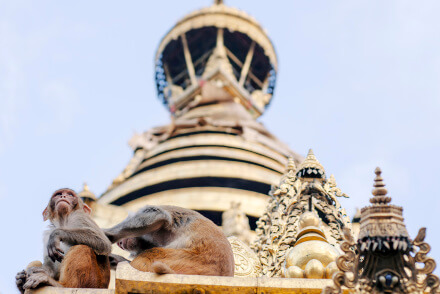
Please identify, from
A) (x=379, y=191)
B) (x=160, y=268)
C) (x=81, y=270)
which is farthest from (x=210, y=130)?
(x=379, y=191)

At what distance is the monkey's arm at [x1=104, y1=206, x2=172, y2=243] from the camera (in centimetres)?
823

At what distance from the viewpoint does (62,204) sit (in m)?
8.57

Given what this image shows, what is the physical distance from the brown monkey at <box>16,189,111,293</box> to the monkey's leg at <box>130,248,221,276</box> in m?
0.36

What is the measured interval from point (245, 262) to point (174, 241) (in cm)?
396

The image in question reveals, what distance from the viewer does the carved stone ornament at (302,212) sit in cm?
1072

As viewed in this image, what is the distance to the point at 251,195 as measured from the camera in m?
25.7

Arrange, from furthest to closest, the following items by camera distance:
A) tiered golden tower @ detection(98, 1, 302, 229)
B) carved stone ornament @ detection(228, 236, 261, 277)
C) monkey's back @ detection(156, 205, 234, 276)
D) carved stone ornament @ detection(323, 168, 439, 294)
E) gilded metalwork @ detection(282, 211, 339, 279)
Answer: tiered golden tower @ detection(98, 1, 302, 229) → carved stone ornament @ detection(228, 236, 261, 277) → gilded metalwork @ detection(282, 211, 339, 279) → monkey's back @ detection(156, 205, 234, 276) → carved stone ornament @ detection(323, 168, 439, 294)

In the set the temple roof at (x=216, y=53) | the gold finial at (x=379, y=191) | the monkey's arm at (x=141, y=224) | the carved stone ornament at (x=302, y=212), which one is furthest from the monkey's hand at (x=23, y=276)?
the temple roof at (x=216, y=53)

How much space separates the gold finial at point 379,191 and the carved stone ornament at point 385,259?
2.1 inches

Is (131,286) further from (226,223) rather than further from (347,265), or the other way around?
(226,223)

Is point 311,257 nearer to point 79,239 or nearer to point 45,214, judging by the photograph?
point 79,239

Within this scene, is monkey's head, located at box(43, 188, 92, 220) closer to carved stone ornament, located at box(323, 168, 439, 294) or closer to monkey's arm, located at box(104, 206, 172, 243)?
monkey's arm, located at box(104, 206, 172, 243)

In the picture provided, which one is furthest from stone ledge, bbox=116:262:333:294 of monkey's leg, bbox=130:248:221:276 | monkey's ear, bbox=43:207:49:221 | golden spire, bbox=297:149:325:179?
golden spire, bbox=297:149:325:179

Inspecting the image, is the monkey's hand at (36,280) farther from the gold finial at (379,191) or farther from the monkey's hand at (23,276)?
the gold finial at (379,191)
